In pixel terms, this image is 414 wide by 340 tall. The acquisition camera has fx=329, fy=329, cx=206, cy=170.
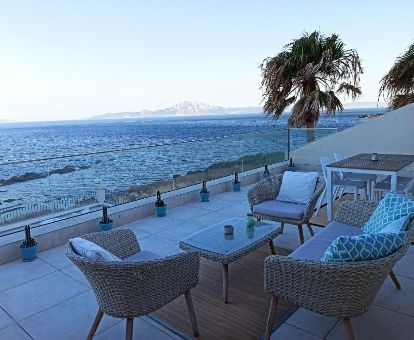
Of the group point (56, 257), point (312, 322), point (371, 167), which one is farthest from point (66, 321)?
point (371, 167)

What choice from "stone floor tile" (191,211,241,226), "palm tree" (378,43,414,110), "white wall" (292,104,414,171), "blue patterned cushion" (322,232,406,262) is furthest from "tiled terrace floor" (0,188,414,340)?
"palm tree" (378,43,414,110)

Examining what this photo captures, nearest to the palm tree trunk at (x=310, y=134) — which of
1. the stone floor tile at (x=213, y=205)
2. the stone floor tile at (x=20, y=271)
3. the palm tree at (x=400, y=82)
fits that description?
the palm tree at (x=400, y=82)

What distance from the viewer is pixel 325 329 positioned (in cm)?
221

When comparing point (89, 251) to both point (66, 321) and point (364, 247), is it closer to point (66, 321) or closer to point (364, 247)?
point (66, 321)

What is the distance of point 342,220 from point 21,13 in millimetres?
11257

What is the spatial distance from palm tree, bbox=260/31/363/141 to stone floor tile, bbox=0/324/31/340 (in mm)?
8622

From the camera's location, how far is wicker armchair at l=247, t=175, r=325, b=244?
3.59m

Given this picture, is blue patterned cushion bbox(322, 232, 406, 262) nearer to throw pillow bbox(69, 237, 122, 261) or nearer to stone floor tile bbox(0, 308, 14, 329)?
throw pillow bbox(69, 237, 122, 261)

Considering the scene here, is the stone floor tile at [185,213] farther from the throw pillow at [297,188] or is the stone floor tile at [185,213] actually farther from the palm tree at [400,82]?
the palm tree at [400,82]

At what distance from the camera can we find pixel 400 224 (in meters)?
2.11

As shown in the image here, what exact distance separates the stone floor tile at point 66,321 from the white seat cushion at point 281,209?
6.51ft

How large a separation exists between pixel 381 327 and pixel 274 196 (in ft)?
6.85

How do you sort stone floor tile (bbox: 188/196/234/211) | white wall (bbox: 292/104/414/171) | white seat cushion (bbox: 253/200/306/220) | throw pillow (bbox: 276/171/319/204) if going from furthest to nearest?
white wall (bbox: 292/104/414/171) < stone floor tile (bbox: 188/196/234/211) < throw pillow (bbox: 276/171/319/204) < white seat cushion (bbox: 253/200/306/220)

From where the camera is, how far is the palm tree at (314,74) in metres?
9.40
